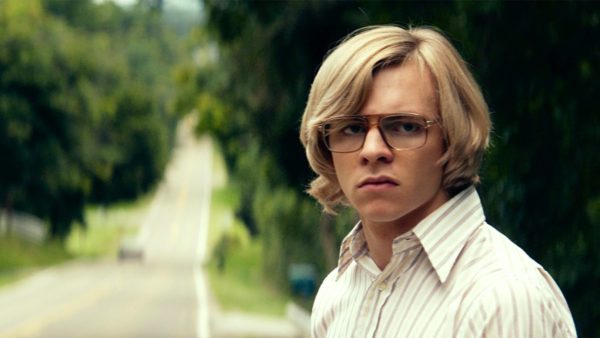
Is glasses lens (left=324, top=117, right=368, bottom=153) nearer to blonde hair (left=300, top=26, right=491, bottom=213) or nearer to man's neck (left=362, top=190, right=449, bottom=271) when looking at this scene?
blonde hair (left=300, top=26, right=491, bottom=213)

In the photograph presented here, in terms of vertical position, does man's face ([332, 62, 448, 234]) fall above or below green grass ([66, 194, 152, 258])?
below

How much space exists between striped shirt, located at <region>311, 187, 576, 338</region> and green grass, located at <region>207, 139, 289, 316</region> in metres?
30.9

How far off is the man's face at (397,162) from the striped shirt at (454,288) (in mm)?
53

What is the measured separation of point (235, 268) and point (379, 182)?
6130cm

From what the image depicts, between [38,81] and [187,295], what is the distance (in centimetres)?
1817

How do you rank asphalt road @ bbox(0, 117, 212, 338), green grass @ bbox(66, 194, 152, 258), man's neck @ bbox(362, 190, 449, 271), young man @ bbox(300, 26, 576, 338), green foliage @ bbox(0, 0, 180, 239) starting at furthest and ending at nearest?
green grass @ bbox(66, 194, 152, 258) → green foliage @ bbox(0, 0, 180, 239) → asphalt road @ bbox(0, 117, 212, 338) → man's neck @ bbox(362, 190, 449, 271) → young man @ bbox(300, 26, 576, 338)

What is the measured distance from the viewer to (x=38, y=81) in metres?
57.1

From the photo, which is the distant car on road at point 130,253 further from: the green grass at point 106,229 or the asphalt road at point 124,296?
the green grass at point 106,229

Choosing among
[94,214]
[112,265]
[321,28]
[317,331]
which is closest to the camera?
[317,331]

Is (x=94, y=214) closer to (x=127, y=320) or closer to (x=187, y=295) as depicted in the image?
(x=187, y=295)

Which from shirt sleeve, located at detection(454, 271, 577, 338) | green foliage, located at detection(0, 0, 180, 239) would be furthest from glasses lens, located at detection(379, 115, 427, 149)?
green foliage, located at detection(0, 0, 180, 239)

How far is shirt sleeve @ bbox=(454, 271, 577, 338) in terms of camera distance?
7.30 feet

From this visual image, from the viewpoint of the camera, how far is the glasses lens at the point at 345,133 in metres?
2.56

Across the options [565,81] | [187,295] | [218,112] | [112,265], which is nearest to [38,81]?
[112,265]
